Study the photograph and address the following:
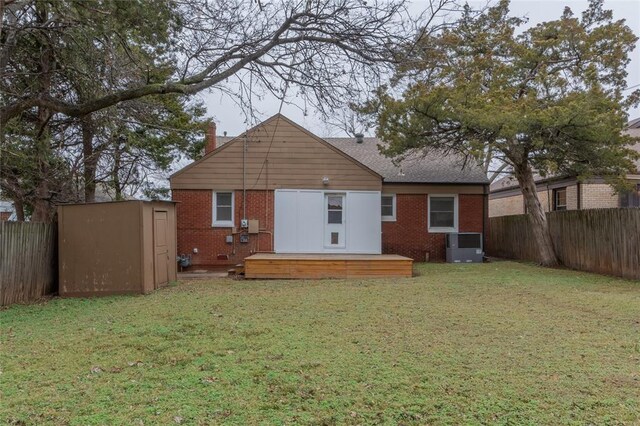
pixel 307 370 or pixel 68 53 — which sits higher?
pixel 68 53

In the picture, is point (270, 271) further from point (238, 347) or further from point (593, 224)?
point (593, 224)

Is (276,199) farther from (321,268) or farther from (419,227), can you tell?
(419,227)

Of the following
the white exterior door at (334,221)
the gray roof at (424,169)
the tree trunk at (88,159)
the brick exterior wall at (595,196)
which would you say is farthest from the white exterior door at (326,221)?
the brick exterior wall at (595,196)

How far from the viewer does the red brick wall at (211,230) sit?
45.8 feet

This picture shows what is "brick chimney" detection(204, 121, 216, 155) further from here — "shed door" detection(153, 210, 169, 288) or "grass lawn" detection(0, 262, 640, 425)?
"grass lawn" detection(0, 262, 640, 425)

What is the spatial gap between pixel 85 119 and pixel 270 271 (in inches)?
223

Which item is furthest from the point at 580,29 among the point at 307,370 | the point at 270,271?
the point at 307,370

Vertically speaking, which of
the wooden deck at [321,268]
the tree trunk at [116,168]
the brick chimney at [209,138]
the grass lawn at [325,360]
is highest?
the brick chimney at [209,138]

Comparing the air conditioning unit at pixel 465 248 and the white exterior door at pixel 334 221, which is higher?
the white exterior door at pixel 334 221

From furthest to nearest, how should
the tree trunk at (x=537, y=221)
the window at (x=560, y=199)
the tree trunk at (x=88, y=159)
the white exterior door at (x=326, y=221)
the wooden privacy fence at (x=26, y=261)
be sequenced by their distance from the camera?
the window at (x=560, y=199)
the white exterior door at (x=326, y=221)
the tree trunk at (x=537, y=221)
the tree trunk at (x=88, y=159)
the wooden privacy fence at (x=26, y=261)

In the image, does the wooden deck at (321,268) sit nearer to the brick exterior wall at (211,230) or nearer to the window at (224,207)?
the brick exterior wall at (211,230)

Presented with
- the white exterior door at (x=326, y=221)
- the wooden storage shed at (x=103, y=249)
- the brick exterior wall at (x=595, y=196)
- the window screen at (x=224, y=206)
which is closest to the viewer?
the wooden storage shed at (x=103, y=249)

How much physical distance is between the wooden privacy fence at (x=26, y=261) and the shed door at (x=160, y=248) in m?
2.02

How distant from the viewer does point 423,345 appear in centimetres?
494
